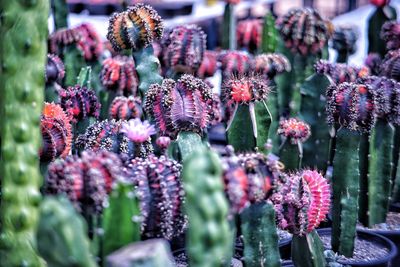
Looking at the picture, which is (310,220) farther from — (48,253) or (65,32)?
(65,32)

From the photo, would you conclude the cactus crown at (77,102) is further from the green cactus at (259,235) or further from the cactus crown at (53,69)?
the green cactus at (259,235)

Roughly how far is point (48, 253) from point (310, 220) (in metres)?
0.86

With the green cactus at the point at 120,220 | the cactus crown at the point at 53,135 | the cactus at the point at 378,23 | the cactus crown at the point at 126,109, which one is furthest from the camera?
the cactus at the point at 378,23

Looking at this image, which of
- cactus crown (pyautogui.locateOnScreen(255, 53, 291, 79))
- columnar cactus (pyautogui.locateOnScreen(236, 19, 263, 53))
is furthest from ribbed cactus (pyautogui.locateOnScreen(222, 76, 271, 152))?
columnar cactus (pyautogui.locateOnScreen(236, 19, 263, 53))

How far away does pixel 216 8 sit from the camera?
7164mm

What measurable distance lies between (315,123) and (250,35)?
36.0 inches

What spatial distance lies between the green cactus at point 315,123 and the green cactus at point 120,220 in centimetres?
154

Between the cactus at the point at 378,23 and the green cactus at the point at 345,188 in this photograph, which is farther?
the cactus at the point at 378,23

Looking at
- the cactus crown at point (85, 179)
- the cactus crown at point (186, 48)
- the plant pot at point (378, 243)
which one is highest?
the cactus crown at point (186, 48)

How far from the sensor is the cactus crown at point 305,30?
9.64 ft

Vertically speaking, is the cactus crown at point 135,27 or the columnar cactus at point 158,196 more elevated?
the cactus crown at point 135,27

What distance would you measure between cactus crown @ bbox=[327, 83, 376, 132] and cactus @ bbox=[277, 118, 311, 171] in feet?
1.15

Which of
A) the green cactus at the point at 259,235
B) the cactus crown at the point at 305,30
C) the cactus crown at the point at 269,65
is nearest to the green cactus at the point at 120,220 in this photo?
the green cactus at the point at 259,235

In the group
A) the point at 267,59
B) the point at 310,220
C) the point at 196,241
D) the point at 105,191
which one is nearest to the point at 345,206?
the point at 310,220
